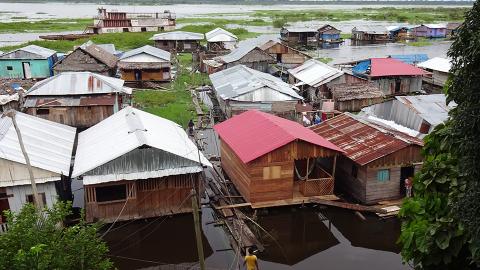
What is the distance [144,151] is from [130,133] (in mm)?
2008

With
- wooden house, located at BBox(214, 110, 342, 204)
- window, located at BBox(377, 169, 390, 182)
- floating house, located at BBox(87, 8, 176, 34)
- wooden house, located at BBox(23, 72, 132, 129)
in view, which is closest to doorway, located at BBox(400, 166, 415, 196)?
window, located at BBox(377, 169, 390, 182)

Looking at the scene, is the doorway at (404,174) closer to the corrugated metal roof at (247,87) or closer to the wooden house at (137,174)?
the wooden house at (137,174)

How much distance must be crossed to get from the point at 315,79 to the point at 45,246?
33319mm

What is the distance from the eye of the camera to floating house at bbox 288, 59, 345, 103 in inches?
1539

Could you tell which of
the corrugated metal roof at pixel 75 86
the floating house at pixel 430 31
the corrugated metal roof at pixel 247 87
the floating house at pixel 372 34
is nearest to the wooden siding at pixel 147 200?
the corrugated metal roof at pixel 247 87

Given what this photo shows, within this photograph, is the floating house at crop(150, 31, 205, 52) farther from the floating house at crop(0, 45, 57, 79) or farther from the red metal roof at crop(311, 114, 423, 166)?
the red metal roof at crop(311, 114, 423, 166)

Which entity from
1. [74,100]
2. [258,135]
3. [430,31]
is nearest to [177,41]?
[74,100]

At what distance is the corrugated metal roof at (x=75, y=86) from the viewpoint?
31016 millimetres

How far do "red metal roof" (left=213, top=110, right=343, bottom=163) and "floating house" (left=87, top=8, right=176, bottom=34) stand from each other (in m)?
69.0

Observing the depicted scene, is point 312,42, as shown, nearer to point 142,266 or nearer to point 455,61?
point 142,266

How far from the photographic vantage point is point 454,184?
9.45 meters

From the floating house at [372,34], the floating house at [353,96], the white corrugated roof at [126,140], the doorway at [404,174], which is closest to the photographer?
the white corrugated roof at [126,140]

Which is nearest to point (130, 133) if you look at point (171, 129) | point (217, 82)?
point (171, 129)

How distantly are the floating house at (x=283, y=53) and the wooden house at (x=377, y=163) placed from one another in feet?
111
